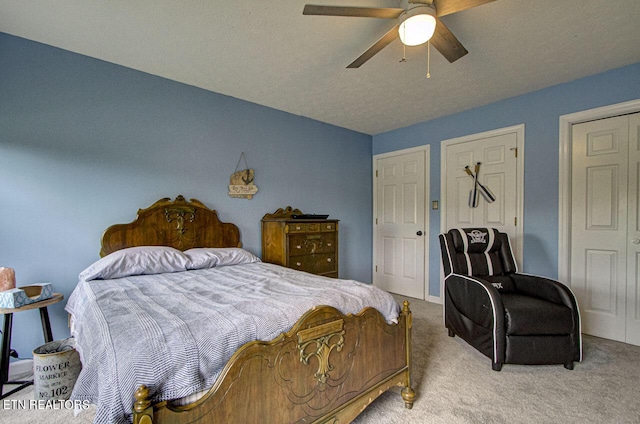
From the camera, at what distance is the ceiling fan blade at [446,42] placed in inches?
66.7

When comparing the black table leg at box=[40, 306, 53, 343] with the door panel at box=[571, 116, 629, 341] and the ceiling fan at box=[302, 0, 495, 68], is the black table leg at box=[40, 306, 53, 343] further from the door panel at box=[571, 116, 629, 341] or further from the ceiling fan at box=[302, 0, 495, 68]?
the door panel at box=[571, 116, 629, 341]

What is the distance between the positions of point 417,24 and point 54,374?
2888 millimetres

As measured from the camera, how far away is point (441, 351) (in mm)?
2453

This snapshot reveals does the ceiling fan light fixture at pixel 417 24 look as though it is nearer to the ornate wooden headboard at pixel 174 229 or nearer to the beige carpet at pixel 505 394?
the beige carpet at pixel 505 394

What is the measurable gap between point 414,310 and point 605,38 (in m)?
3.02

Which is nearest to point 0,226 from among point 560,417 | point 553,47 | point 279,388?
point 279,388

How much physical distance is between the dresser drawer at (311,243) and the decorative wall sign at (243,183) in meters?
0.73

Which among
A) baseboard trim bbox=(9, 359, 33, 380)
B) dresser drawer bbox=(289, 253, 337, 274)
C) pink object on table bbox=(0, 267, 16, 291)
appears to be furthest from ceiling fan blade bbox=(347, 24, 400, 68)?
baseboard trim bbox=(9, 359, 33, 380)

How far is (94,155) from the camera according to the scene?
96.0 inches

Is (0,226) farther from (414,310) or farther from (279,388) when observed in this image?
(414,310)

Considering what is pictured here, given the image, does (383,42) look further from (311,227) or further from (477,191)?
(477,191)

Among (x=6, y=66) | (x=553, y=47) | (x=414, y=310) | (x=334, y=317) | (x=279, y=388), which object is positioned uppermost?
(x=553, y=47)

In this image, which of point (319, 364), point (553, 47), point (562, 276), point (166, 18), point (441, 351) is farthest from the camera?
point (562, 276)

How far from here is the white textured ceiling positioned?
6.09ft
